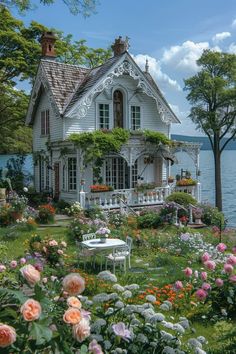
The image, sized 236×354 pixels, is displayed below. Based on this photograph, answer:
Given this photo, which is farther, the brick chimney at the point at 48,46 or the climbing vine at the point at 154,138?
the brick chimney at the point at 48,46

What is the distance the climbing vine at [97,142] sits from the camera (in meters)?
20.5

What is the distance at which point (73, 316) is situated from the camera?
2.92m

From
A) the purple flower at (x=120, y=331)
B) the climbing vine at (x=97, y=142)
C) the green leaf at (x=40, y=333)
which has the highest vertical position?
the climbing vine at (x=97, y=142)

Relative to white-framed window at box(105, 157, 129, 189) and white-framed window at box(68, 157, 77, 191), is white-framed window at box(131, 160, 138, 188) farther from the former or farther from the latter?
white-framed window at box(68, 157, 77, 191)

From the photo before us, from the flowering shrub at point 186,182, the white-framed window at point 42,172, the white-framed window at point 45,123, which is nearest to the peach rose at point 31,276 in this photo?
the flowering shrub at point 186,182

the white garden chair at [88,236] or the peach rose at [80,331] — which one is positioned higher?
the peach rose at [80,331]

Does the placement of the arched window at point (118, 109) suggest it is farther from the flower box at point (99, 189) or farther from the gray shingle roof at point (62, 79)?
the flower box at point (99, 189)

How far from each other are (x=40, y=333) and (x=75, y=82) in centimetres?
2261

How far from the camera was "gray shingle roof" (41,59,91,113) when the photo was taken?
75.5 ft

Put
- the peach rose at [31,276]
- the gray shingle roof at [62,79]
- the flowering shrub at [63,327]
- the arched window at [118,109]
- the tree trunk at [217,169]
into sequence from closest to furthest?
the flowering shrub at [63,327] < the peach rose at [31,276] < the gray shingle roof at [62,79] < the arched window at [118,109] < the tree trunk at [217,169]

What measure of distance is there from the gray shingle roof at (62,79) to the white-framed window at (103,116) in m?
1.82

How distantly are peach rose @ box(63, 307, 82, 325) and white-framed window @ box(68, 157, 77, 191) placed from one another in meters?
19.8

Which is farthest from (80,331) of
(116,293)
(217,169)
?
(217,169)

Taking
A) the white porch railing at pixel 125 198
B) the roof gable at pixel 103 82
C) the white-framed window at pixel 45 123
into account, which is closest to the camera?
the white porch railing at pixel 125 198
